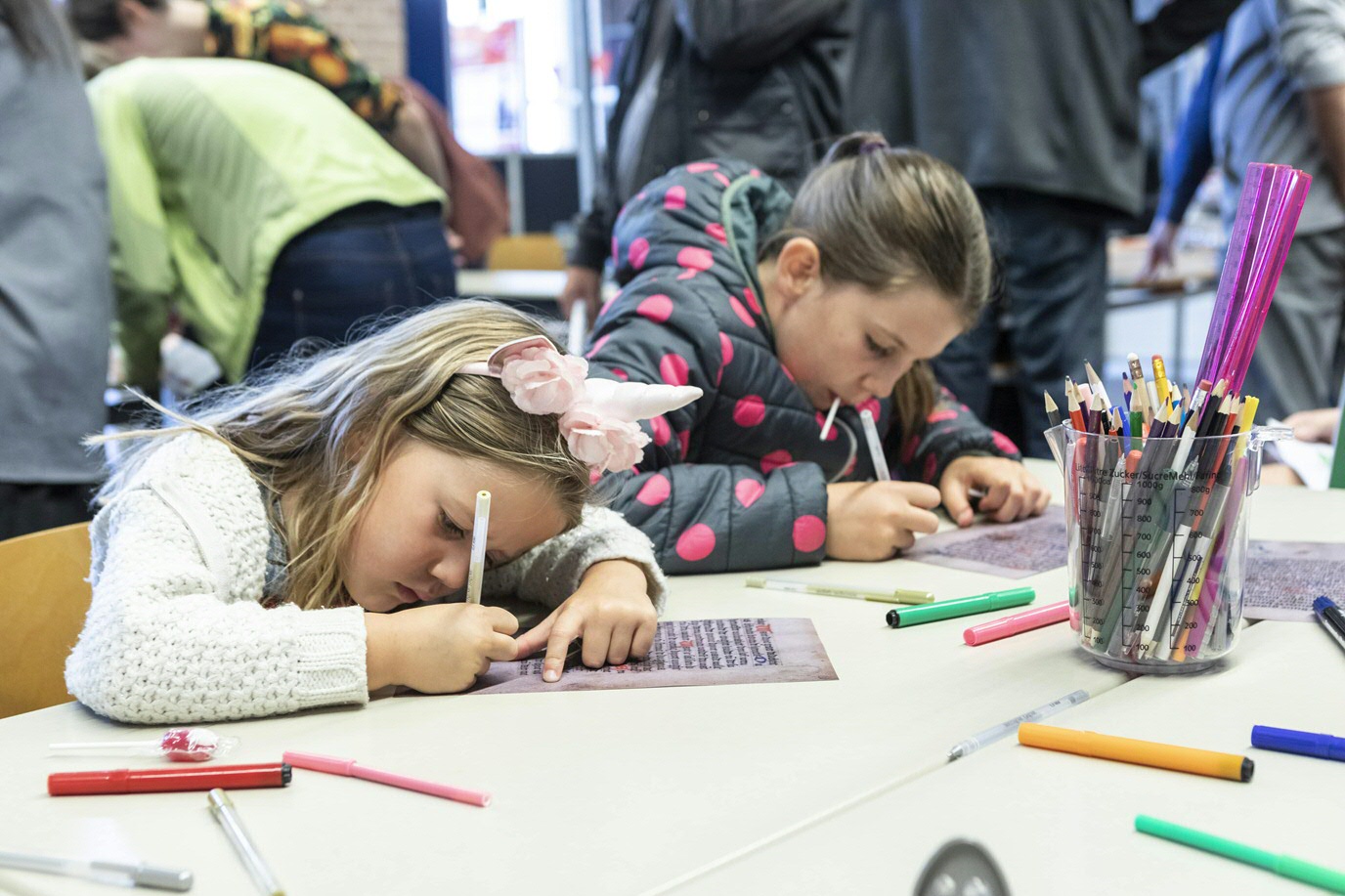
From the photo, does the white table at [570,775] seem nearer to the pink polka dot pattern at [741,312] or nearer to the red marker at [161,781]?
the red marker at [161,781]

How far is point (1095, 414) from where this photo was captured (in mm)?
875

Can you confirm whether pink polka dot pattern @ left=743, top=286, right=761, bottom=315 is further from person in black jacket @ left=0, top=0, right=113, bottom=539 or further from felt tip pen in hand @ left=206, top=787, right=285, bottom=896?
felt tip pen in hand @ left=206, top=787, right=285, bottom=896

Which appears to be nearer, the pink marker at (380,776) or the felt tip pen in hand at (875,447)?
the pink marker at (380,776)

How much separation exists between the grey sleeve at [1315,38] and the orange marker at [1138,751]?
6.46 ft

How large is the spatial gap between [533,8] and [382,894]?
25.9ft

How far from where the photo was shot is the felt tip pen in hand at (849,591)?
109 cm

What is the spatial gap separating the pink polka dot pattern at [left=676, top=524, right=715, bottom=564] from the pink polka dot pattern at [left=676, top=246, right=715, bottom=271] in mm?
422

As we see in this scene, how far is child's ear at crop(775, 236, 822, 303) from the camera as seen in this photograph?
153cm

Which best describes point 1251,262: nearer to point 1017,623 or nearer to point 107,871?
point 1017,623

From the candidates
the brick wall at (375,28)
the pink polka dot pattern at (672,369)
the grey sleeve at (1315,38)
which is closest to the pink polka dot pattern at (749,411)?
the pink polka dot pattern at (672,369)

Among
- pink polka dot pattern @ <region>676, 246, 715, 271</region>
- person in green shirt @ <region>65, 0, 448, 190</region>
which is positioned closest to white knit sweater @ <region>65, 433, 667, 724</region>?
pink polka dot pattern @ <region>676, 246, 715, 271</region>

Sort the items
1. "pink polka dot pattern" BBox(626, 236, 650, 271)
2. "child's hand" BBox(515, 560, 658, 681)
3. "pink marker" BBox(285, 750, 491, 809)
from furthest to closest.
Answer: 1. "pink polka dot pattern" BBox(626, 236, 650, 271)
2. "child's hand" BBox(515, 560, 658, 681)
3. "pink marker" BBox(285, 750, 491, 809)

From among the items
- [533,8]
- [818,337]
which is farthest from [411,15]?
[818,337]

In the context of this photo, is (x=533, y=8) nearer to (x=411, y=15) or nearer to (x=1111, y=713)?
(x=411, y=15)
